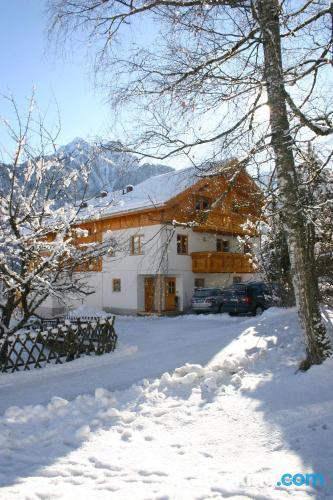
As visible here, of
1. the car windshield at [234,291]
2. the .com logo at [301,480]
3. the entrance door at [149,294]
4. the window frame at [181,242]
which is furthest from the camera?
the window frame at [181,242]

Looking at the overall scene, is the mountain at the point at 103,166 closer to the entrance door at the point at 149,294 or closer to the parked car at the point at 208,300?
the parked car at the point at 208,300

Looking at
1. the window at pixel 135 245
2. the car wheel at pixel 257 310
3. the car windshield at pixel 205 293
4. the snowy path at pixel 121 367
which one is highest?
the window at pixel 135 245

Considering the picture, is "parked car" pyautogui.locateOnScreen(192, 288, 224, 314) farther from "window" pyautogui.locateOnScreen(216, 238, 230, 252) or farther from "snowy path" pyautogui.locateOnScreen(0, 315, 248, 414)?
"snowy path" pyautogui.locateOnScreen(0, 315, 248, 414)

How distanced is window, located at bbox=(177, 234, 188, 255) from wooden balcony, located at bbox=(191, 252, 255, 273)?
615 mm

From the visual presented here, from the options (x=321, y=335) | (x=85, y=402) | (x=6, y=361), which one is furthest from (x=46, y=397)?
(x=321, y=335)

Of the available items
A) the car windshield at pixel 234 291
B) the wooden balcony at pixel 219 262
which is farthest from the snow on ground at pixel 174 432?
the wooden balcony at pixel 219 262

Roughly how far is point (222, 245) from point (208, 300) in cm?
750

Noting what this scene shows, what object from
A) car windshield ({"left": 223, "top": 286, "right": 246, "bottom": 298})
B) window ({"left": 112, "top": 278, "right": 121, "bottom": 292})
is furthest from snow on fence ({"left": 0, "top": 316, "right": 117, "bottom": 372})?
window ({"left": 112, "top": 278, "right": 121, "bottom": 292})

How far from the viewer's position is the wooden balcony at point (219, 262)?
26.6m

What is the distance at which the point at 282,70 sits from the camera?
18.7ft

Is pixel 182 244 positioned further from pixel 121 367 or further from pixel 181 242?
pixel 121 367

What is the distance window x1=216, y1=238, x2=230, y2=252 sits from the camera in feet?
97.8

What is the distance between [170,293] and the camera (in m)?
26.5

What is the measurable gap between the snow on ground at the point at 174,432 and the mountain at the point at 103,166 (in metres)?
3.88
